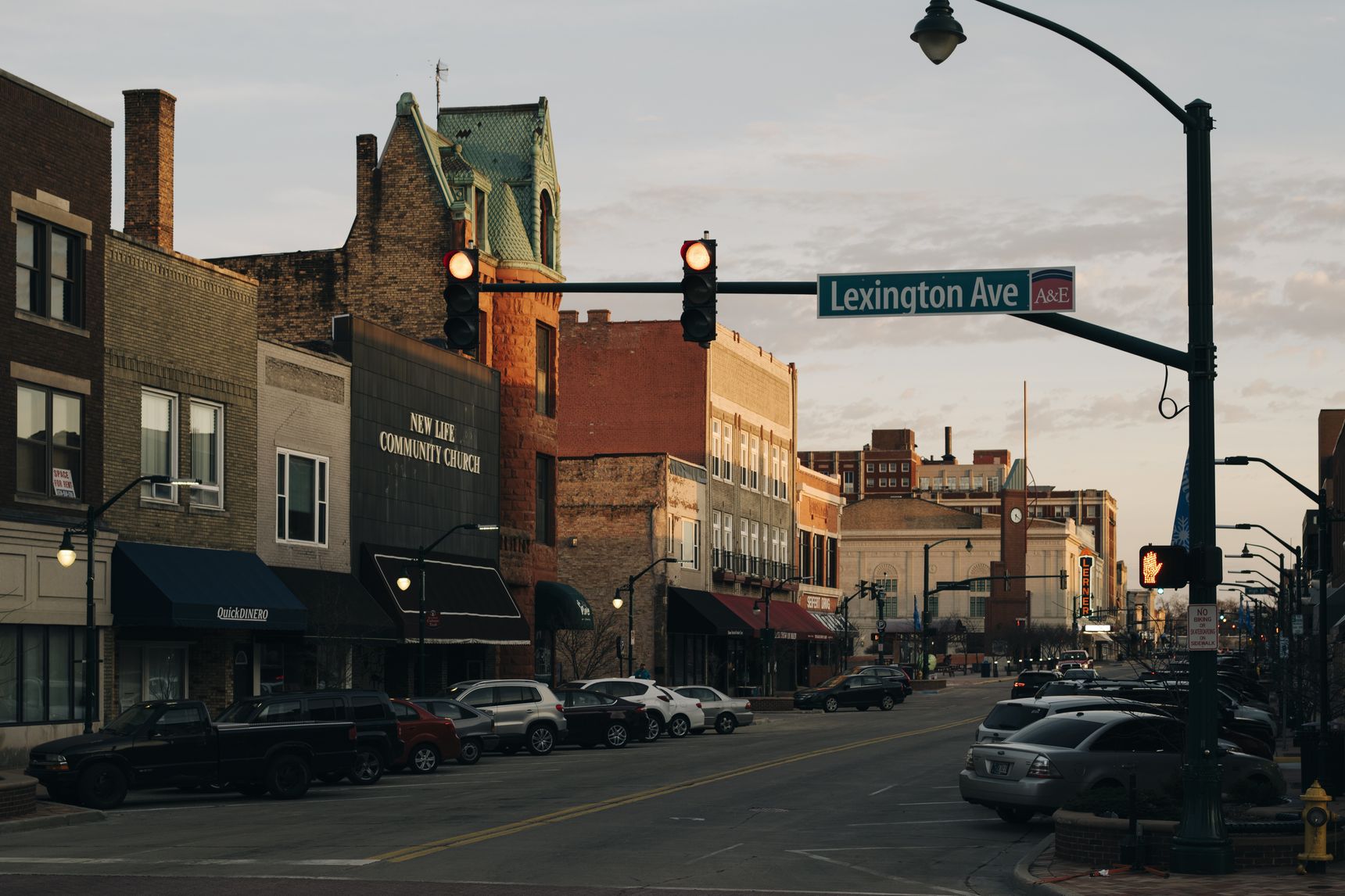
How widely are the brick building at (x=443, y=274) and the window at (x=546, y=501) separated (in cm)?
93

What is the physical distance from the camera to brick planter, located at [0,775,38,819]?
2295cm

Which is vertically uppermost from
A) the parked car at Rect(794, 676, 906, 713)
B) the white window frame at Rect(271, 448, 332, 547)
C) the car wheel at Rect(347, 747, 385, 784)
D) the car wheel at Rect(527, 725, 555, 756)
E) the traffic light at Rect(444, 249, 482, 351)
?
the traffic light at Rect(444, 249, 482, 351)

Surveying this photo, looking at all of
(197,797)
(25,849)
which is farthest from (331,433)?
(25,849)

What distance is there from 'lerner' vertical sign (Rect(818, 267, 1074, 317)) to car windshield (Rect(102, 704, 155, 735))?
13575 mm

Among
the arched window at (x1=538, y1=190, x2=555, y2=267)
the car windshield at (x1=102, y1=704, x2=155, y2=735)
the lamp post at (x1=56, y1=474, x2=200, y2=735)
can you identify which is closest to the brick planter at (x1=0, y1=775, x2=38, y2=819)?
the car windshield at (x1=102, y1=704, x2=155, y2=735)

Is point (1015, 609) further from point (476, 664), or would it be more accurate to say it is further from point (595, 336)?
point (476, 664)

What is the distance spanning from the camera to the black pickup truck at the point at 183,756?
2556cm

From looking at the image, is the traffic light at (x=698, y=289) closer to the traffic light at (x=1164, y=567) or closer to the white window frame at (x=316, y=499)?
the traffic light at (x=1164, y=567)

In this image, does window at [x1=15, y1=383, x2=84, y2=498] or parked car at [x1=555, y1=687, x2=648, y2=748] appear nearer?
window at [x1=15, y1=383, x2=84, y2=498]

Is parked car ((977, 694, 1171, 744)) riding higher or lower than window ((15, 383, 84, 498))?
lower

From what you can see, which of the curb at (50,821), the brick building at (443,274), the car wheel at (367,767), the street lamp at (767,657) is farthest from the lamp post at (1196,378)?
the street lamp at (767,657)

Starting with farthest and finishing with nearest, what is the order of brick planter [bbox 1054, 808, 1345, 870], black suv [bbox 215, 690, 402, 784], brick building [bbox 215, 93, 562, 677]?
brick building [bbox 215, 93, 562, 677]
black suv [bbox 215, 690, 402, 784]
brick planter [bbox 1054, 808, 1345, 870]

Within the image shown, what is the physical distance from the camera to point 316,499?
43.6m

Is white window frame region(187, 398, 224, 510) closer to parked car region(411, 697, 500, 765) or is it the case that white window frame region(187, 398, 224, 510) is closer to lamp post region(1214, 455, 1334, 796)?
parked car region(411, 697, 500, 765)
